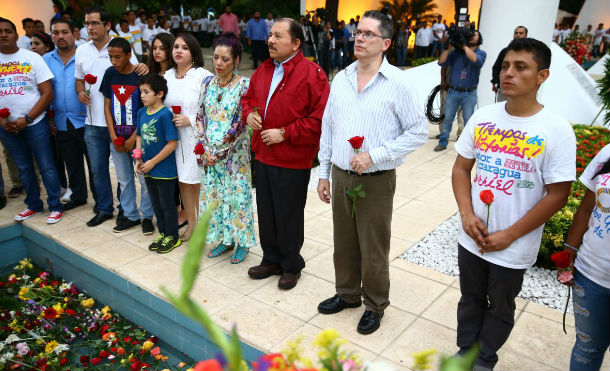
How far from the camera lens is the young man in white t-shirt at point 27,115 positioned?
432 cm

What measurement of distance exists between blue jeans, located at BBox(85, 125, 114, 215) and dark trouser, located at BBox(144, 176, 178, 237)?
756mm

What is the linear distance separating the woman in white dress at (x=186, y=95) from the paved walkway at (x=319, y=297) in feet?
2.50

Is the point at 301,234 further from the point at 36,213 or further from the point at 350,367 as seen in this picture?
the point at 36,213

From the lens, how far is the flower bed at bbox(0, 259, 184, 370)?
3.18 meters

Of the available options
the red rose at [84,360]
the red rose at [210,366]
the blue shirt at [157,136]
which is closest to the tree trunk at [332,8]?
the blue shirt at [157,136]

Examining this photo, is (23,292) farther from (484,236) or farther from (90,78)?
Result: (484,236)

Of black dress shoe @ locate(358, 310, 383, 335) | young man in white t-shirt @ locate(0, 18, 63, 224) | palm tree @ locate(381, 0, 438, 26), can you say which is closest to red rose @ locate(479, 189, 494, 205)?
black dress shoe @ locate(358, 310, 383, 335)

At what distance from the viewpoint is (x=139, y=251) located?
4.07 meters

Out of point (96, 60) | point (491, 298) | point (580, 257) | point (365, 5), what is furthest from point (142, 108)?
point (365, 5)

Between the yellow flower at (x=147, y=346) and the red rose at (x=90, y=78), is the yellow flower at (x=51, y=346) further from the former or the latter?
the red rose at (x=90, y=78)

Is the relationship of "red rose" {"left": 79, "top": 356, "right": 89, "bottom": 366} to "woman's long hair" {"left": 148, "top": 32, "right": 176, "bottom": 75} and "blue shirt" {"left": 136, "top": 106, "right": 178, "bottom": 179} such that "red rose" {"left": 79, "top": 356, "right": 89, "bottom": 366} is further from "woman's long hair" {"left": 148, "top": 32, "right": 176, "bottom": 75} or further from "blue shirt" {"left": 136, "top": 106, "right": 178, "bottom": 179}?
"woman's long hair" {"left": 148, "top": 32, "right": 176, "bottom": 75}

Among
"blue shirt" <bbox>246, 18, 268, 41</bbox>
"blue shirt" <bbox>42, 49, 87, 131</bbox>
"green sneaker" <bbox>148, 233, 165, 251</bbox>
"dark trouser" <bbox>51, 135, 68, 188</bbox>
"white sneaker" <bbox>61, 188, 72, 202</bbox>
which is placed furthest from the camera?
"blue shirt" <bbox>246, 18, 268, 41</bbox>

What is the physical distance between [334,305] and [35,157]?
135 inches

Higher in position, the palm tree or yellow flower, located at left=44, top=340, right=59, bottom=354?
the palm tree
